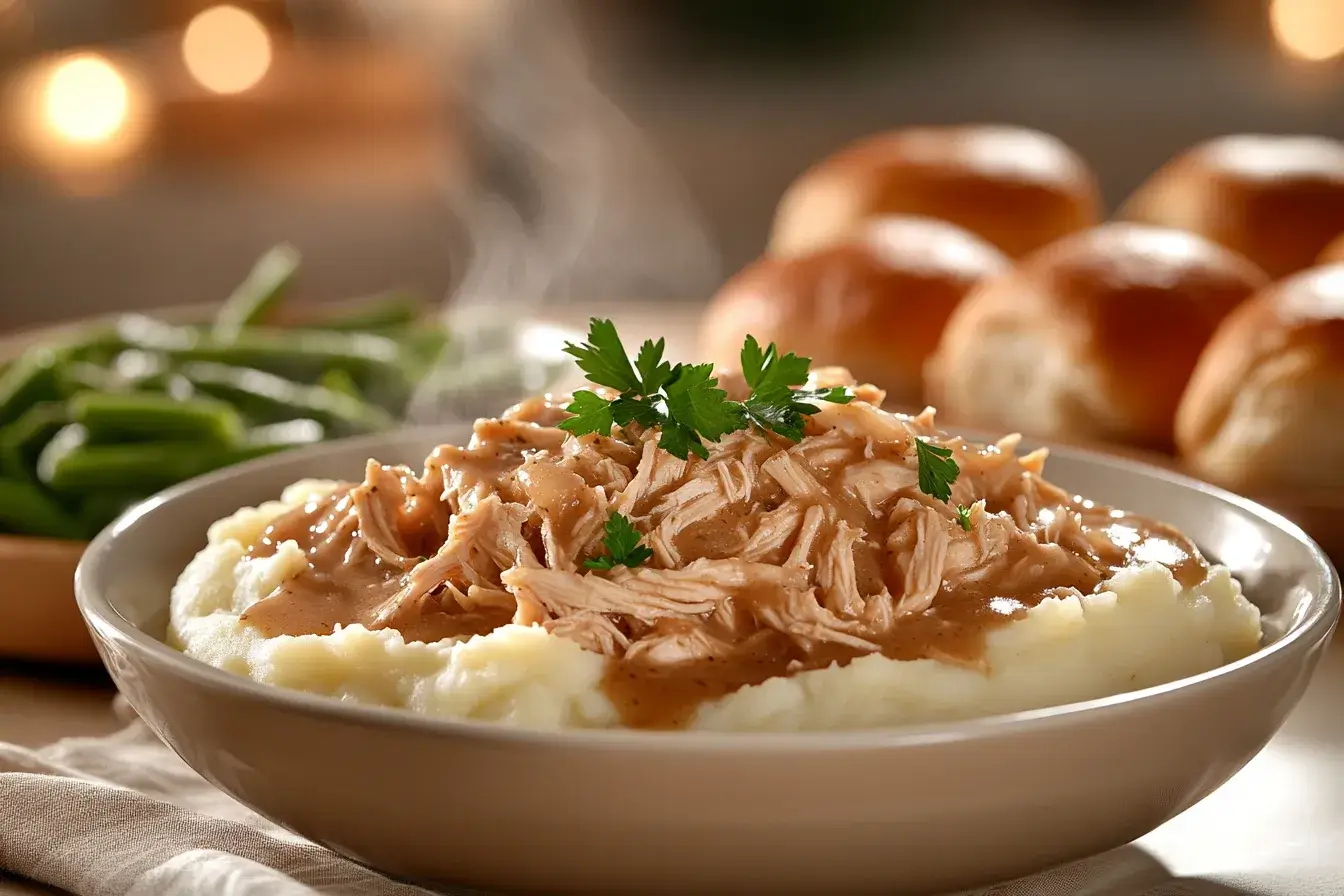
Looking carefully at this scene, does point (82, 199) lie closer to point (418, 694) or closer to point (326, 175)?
point (326, 175)

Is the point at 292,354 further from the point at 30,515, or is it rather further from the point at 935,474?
the point at 935,474

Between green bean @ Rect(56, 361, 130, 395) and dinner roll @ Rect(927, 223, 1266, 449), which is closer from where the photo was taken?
green bean @ Rect(56, 361, 130, 395)

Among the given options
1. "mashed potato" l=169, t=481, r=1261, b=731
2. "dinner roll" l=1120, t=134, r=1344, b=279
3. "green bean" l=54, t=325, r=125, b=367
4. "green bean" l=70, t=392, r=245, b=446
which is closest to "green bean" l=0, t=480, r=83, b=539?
"green bean" l=70, t=392, r=245, b=446

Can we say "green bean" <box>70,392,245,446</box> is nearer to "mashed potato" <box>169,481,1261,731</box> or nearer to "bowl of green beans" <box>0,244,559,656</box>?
"bowl of green beans" <box>0,244,559,656</box>

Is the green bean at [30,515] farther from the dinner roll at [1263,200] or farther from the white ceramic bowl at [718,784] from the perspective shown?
the dinner roll at [1263,200]

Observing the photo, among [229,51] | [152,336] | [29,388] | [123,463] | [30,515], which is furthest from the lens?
[229,51]

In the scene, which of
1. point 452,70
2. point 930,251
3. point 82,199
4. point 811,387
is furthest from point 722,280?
point 811,387

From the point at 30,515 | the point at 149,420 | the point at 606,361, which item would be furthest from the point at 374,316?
the point at 606,361
